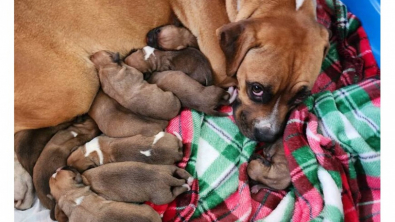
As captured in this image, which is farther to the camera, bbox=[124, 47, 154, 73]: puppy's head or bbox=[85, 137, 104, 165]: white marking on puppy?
bbox=[124, 47, 154, 73]: puppy's head

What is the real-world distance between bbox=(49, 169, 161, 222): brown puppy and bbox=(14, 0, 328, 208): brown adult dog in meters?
0.46

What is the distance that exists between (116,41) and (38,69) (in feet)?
2.00

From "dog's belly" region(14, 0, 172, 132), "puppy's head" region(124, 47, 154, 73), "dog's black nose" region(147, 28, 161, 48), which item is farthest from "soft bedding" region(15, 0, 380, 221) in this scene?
"dog's belly" region(14, 0, 172, 132)

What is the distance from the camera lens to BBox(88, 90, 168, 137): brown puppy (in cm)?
287

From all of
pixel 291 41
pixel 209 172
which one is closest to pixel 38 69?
pixel 209 172

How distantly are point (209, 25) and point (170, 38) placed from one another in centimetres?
31

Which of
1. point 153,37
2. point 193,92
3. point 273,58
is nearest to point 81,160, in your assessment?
point 193,92

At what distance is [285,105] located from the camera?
2713 mm

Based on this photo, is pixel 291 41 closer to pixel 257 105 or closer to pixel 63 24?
pixel 257 105

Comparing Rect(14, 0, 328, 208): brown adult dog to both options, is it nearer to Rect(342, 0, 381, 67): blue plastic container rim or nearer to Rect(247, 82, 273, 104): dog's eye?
Rect(247, 82, 273, 104): dog's eye

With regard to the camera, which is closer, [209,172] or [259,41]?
[259,41]

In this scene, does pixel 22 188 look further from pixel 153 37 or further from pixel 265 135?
pixel 265 135

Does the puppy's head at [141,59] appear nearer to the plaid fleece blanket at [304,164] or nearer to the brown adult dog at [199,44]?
the brown adult dog at [199,44]
